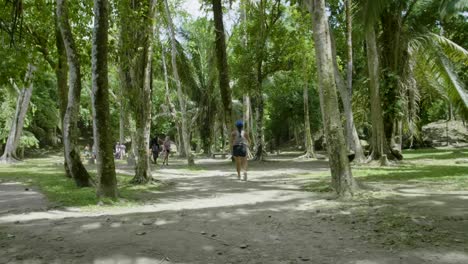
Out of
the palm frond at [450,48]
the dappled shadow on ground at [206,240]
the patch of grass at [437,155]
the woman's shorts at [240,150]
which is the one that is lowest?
the dappled shadow on ground at [206,240]

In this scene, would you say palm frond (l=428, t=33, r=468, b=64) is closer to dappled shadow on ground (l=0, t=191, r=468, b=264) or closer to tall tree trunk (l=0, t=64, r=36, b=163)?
dappled shadow on ground (l=0, t=191, r=468, b=264)

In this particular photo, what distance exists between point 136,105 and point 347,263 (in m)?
9.85

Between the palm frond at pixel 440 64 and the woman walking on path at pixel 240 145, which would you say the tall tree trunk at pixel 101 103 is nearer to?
the woman walking on path at pixel 240 145

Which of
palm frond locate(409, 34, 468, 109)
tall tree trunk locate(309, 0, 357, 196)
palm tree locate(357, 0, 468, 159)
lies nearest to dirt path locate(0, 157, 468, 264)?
tall tree trunk locate(309, 0, 357, 196)

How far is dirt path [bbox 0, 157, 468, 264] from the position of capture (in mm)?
4652

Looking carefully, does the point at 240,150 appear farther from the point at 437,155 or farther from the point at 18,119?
the point at 18,119

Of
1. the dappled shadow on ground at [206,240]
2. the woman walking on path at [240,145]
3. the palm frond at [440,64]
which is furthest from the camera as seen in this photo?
the palm frond at [440,64]

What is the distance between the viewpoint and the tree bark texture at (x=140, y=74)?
12883 mm

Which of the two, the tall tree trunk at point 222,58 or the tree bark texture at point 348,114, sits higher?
the tall tree trunk at point 222,58

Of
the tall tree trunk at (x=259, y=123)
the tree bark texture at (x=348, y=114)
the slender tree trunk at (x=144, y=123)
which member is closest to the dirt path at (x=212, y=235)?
the slender tree trunk at (x=144, y=123)

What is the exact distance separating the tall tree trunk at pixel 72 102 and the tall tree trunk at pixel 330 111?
20.0 feet

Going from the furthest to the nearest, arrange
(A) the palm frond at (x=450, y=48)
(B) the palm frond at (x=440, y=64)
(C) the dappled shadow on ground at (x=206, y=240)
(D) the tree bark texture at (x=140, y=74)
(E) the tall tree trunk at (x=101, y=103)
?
(A) the palm frond at (x=450, y=48), (B) the palm frond at (x=440, y=64), (D) the tree bark texture at (x=140, y=74), (E) the tall tree trunk at (x=101, y=103), (C) the dappled shadow on ground at (x=206, y=240)

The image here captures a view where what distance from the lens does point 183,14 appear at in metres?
33.5

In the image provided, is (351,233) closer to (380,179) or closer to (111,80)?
(380,179)
